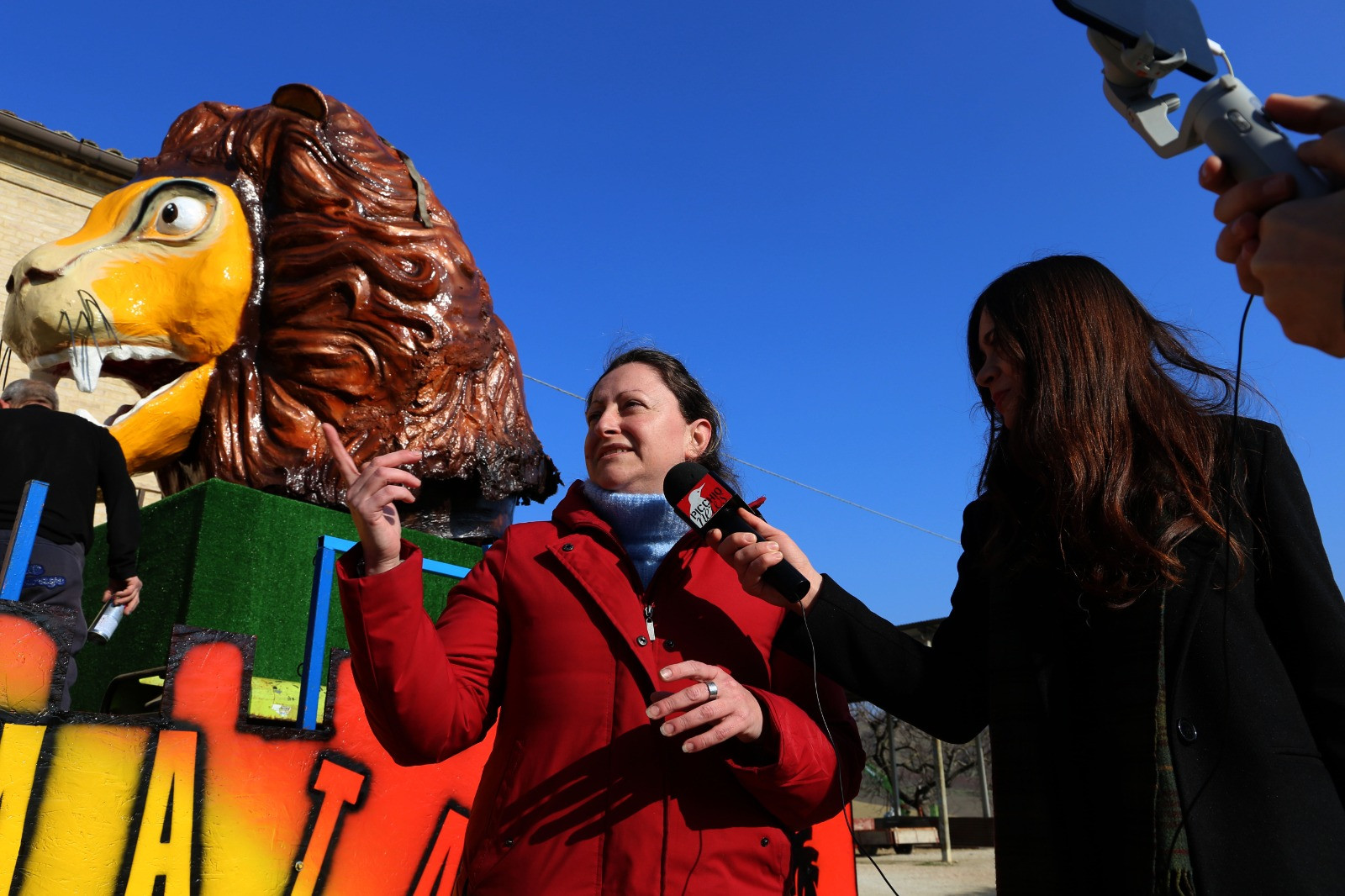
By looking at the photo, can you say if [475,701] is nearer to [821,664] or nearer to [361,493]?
[361,493]

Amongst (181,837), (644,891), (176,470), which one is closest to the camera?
(644,891)

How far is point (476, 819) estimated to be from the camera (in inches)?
77.4

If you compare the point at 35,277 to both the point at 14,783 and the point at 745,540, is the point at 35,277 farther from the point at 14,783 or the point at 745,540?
the point at 745,540

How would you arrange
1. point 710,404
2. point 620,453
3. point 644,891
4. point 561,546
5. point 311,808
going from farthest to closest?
point 311,808 < point 710,404 < point 620,453 < point 561,546 < point 644,891

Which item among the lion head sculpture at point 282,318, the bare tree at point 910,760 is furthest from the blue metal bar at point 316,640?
the bare tree at point 910,760

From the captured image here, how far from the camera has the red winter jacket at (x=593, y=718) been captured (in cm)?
181

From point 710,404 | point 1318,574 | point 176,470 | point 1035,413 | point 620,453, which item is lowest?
point 1318,574

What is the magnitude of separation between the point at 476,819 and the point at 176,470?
159 inches

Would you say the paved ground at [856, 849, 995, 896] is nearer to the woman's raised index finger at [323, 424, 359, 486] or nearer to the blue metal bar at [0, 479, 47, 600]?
the blue metal bar at [0, 479, 47, 600]

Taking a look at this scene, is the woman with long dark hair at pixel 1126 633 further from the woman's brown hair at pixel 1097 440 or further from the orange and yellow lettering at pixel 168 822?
the orange and yellow lettering at pixel 168 822

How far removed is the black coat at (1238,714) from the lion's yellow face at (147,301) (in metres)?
4.46

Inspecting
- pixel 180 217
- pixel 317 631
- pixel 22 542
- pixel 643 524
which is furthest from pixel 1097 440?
pixel 180 217

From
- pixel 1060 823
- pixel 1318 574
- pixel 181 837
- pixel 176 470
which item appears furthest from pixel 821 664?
pixel 176 470

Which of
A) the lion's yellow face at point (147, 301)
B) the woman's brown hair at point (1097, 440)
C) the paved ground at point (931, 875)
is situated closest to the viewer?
the woman's brown hair at point (1097, 440)
